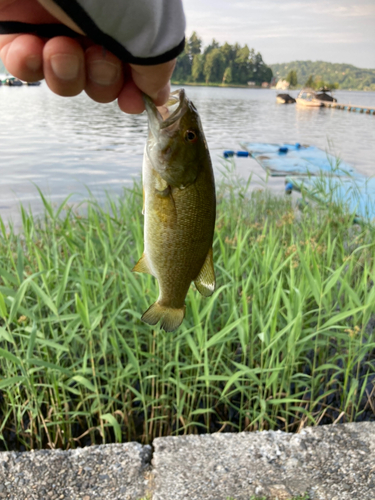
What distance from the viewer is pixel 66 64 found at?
959mm

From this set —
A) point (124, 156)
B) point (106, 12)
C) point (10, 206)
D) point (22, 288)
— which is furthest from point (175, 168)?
point (124, 156)

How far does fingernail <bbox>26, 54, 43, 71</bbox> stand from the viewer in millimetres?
960

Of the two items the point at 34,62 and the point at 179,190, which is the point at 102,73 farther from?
the point at 179,190

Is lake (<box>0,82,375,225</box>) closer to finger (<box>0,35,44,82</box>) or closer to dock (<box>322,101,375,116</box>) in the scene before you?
finger (<box>0,35,44,82</box>)

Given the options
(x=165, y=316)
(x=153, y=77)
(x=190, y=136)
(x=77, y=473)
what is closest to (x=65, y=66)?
(x=153, y=77)

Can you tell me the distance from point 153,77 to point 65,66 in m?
0.20

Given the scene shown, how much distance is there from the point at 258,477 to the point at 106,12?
7.19 feet

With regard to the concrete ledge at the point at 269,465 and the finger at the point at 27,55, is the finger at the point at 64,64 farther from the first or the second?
the concrete ledge at the point at 269,465

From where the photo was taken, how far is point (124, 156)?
14.2 meters

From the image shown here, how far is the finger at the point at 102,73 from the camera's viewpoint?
1001 millimetres

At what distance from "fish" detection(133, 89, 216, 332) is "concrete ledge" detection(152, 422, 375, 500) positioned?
1571 mm

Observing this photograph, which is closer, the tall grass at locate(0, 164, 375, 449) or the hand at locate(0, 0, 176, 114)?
the hand at locate(0, 0, 176, 114)

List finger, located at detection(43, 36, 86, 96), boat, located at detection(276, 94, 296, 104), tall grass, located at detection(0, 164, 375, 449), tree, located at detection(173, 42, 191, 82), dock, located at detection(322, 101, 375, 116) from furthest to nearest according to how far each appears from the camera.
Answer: tree, located at detection(173, 42, 191, 82)
boat, located at detection(276, 94, 296, 104)
dock, located at detection(322, 101, 375, 116)
tall grass, located at detection(0, 164, 375, 449)
finger, located at detection(43, 36, 86, 96)

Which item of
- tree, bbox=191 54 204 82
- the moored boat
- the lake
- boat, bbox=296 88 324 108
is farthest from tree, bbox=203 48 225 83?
the lake
